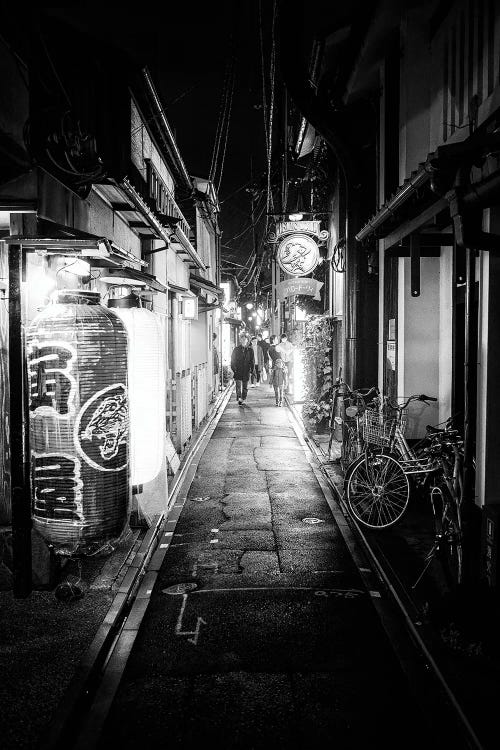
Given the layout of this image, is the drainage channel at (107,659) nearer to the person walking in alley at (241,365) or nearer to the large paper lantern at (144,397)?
the large paper lantern at (144,397)

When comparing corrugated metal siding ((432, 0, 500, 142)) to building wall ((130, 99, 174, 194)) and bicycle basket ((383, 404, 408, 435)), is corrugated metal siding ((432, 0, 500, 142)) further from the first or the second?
building wall ((130, 99, 174, 194))

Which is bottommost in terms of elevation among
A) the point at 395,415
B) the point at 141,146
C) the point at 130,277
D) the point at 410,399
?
the point at 395,415

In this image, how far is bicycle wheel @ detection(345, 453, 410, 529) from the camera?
10.1 m

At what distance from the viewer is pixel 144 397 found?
8.02m

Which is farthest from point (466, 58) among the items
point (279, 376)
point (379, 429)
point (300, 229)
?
point (279, 376)

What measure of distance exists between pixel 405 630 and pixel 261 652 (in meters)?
1.75

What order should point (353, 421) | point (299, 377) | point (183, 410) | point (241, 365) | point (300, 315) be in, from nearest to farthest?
point (353, 421) → point (183, 410) → point (300, 315) → point (299, 377) → point (241, 365)

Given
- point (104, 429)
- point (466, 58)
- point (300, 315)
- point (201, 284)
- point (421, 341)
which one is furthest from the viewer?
point (300, 315)

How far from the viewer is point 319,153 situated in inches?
869

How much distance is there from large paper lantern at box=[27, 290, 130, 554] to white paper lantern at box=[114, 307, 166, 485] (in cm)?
109

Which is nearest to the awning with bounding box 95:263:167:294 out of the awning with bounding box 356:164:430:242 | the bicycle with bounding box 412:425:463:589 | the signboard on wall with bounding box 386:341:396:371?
the awning with bounding box 356:164:430:242

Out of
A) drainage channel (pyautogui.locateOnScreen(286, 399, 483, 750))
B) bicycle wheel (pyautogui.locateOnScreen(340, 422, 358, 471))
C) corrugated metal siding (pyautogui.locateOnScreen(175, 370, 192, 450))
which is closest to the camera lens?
drainage channel (pyautogui.locateOnScreen(286, 399, 483, 750))

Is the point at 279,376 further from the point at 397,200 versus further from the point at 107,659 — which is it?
the point at 107,659

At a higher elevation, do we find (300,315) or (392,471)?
(300,315)
